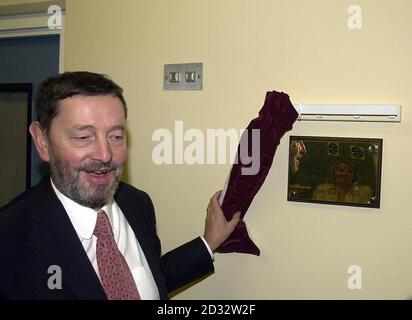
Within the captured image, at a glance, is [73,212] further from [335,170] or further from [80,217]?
[335,170]

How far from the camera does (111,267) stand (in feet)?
3.73

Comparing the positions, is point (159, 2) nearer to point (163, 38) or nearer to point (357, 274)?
point (163, 38)

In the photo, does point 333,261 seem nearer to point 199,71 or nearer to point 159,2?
point 199,71

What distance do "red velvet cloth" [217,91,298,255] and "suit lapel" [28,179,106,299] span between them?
504 millimetres

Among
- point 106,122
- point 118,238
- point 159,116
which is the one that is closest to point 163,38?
point 159,116

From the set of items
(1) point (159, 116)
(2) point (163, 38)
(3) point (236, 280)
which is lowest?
(3) point (236, 280)

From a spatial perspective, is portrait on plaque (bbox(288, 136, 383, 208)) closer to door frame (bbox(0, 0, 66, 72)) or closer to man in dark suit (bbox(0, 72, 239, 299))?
man in dark suit (bbox(0, 72, 239, 299))

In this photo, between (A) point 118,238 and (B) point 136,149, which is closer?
(A) point 118,238

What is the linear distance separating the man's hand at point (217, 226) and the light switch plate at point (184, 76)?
41cm

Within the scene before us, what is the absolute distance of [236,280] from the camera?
149cm
